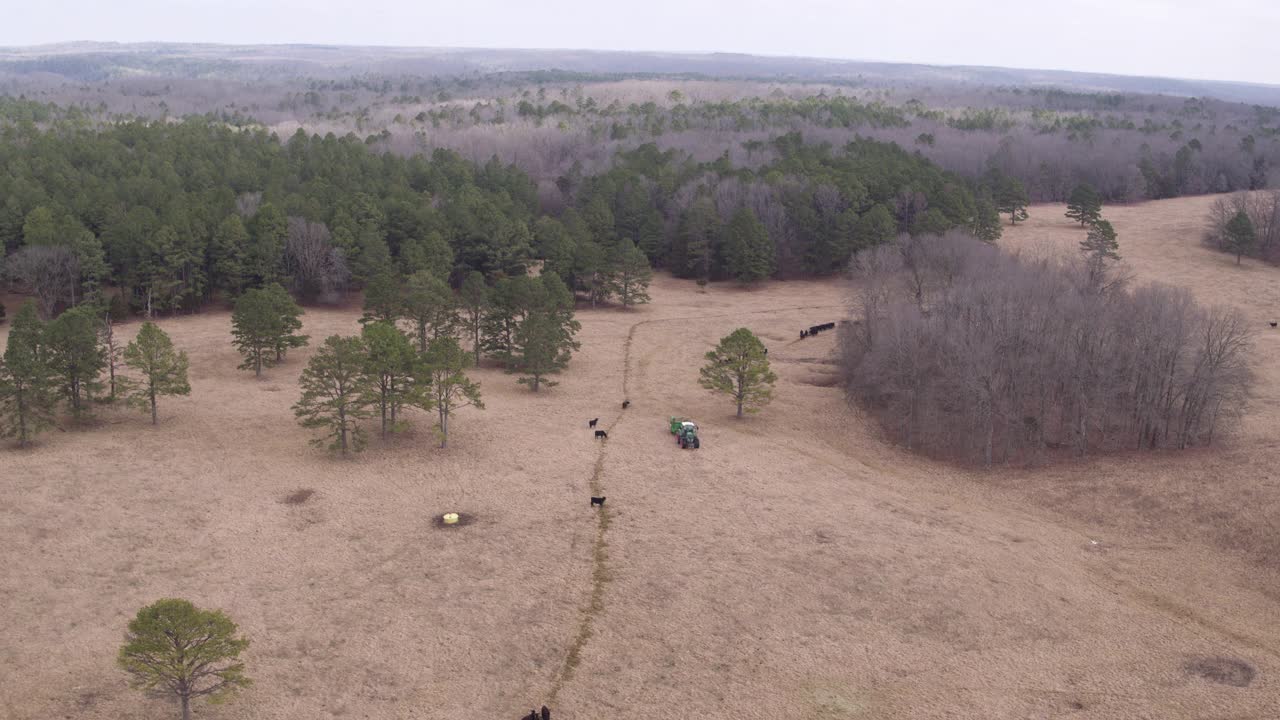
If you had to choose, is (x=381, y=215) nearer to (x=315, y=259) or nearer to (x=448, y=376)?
(x=315, y=259)

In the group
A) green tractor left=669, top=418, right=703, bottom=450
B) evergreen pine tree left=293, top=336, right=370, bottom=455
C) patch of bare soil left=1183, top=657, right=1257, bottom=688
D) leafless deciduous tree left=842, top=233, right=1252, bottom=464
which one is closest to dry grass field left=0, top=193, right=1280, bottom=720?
patch of bare soil left=1183, top=657, right=1257, bottom=688

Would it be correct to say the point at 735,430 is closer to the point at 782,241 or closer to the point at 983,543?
the point at 983,543

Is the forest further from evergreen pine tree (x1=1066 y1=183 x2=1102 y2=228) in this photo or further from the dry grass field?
the dry grass field

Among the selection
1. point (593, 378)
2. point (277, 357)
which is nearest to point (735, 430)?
point (593, 378)

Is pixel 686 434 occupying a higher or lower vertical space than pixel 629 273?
lower

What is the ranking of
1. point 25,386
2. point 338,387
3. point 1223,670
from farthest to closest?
point 338,387, point 25,386, point 1223,670

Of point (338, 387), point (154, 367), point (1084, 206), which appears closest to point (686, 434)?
point (338, 387)
